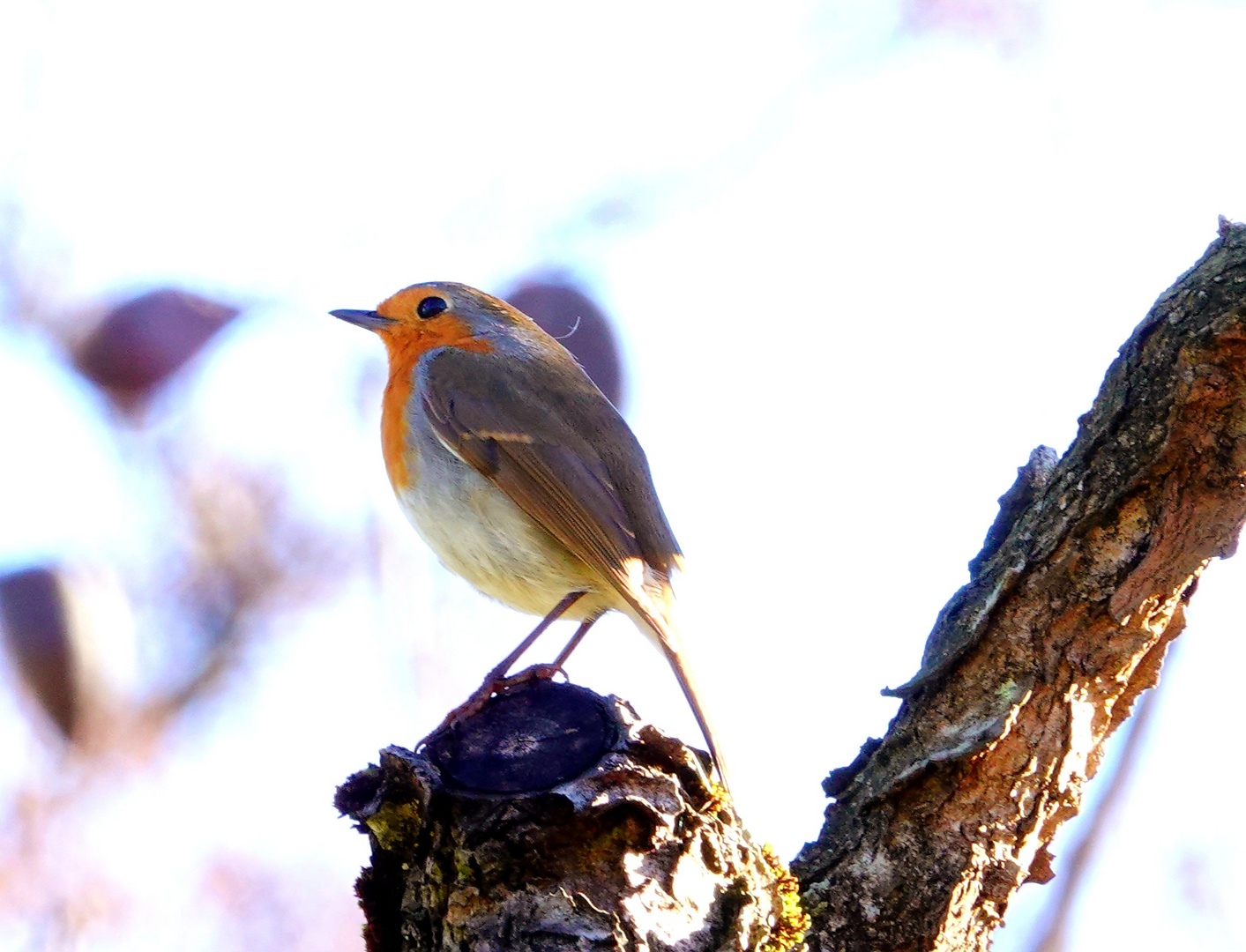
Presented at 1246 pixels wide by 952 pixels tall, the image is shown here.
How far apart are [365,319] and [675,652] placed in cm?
211

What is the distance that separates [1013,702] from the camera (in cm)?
259

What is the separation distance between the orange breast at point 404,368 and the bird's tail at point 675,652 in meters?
0.94

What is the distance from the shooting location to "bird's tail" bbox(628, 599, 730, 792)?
2.89 metres

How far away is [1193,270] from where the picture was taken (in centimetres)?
249

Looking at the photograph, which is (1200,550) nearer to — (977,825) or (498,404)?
(977,825)

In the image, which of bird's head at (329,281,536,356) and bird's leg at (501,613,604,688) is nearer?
bird's leg at (501,613,604,688)

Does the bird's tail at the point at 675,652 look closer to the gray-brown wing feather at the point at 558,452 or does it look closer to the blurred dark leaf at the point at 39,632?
the gray-brown wing feather at the point at 558,452

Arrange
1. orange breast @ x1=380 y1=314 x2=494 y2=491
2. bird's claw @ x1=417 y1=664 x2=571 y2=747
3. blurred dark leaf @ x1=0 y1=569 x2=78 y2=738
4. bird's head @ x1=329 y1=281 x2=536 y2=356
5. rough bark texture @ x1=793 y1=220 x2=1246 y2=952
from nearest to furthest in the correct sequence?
rough bark texture @ x1=793 y1=220 x2=1246 y2=952, bird's claw @ x1=417 y1=664 x2=571 y2=747, blurred dark leaf @ x1=0 y1=569 x2=78 y2=738, orange breast @ x1=380 y1=314 x2=494 y2=491, bird's head @ x1=329 y1=281 x2=536 y2=356

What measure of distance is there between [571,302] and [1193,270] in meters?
2.44

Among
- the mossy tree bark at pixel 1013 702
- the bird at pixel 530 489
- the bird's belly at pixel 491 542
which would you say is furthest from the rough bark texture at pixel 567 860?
the bird's belly at pixel 491 542

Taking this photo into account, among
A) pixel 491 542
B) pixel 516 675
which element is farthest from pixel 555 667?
pixel 491 542

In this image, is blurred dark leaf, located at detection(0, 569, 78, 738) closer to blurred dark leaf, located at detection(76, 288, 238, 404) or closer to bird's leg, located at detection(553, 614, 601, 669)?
blurred dark leaf, located at detection(76, 288, 238, 404)

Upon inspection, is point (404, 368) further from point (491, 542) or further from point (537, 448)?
point (491, 542)

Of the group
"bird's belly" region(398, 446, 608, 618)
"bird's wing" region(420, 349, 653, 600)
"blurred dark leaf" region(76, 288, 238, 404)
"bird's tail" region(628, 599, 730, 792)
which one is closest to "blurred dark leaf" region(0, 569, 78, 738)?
"blurred dark leaf" region(76, 288, 238, 404)
